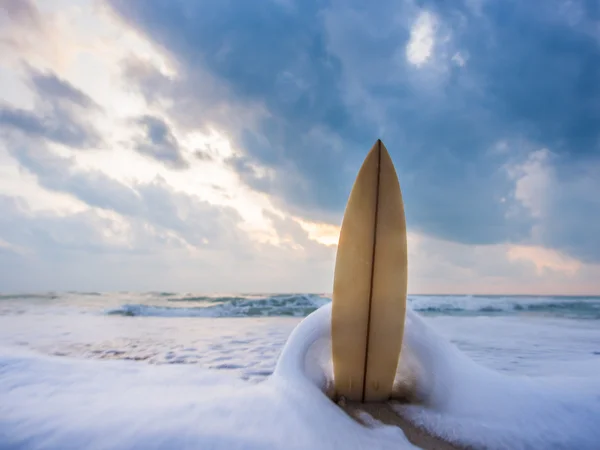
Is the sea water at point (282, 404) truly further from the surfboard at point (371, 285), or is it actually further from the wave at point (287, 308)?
the wave at point (287, 308)

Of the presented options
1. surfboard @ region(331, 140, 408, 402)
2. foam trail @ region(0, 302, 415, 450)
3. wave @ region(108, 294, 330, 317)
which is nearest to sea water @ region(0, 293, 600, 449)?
foam trail @ region(0, 302, 415, 450)

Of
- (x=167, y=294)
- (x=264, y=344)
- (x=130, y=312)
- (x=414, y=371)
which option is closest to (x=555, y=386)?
(x=414, y=371)

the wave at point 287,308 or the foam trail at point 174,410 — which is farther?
the wave at point 287,308

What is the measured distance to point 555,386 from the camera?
2.10m

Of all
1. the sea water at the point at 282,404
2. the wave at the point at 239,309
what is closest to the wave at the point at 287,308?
the wave at the point at 239,309

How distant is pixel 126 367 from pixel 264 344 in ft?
7.20

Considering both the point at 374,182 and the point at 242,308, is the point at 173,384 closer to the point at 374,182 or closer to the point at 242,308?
→ the point at 374,182

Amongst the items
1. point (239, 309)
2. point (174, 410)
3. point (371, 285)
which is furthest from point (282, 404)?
point (239, 309)

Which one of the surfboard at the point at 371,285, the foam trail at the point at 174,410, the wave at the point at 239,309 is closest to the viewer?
the foam trail at the point at 174,410

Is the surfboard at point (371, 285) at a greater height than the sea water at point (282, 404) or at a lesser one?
greater

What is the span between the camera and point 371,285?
2344 mm

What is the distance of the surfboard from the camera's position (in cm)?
231

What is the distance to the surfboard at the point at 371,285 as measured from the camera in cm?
231

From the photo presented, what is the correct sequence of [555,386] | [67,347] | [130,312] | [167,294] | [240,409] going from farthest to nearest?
[167,294]
[130,312]
[67,347]
[555,386]
[240,409]
